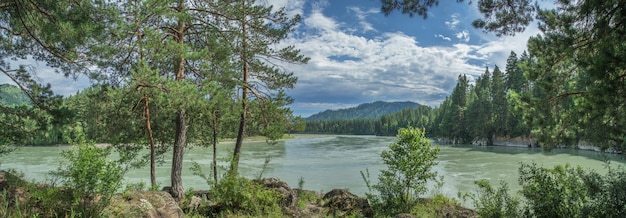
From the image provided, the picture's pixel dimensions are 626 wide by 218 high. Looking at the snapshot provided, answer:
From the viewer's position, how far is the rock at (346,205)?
25.9ft

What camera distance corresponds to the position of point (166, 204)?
15.9 feet

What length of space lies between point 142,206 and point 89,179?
29.4 inches

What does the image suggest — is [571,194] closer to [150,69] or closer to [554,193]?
[554,193]

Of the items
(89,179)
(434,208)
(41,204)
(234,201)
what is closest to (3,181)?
(41,204)

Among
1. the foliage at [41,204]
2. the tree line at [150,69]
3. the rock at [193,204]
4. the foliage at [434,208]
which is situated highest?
the tree line at [150,69]

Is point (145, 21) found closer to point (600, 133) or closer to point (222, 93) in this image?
point (222, 93)

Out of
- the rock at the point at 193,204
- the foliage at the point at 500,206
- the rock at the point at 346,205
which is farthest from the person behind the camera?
the rock at the point at 346,205

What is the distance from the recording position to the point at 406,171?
809 centimetres

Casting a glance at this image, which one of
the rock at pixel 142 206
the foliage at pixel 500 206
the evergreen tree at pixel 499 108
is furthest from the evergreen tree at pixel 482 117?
the rock at pixel 142 206

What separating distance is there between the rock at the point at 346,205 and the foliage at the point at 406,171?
24cm

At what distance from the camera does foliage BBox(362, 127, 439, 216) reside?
26.5ft

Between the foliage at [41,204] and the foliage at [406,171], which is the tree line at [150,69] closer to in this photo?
the foliage at [41,204]

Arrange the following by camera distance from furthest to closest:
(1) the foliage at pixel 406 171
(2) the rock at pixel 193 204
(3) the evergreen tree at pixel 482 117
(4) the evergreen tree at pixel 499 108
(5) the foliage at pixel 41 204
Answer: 1. (3) the evergreen tree at pixel 482 117
2. (4) the evergreen tree at pixel 499 108
3. (1) the foliage at pixel 406 171
4. (2) the rock at pixel 193 204
5. (5) the foliage at pixel 41 204

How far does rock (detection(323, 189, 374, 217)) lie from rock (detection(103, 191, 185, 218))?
3.86 metres
